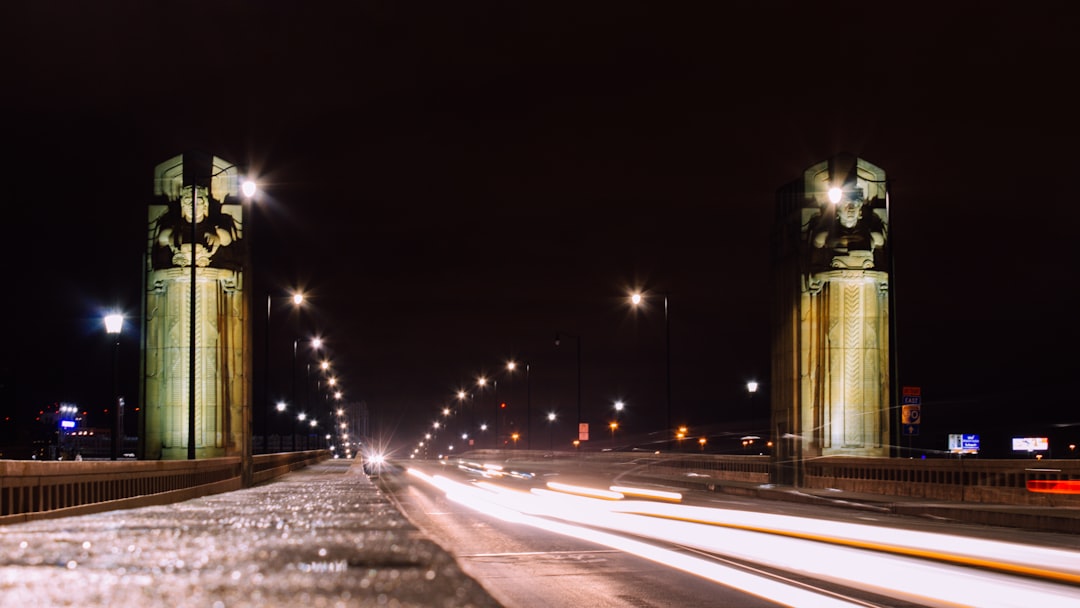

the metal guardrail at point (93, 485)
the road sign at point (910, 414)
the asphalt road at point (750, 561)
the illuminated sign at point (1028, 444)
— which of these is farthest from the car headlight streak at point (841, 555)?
the illuminated sign at point (1028, 444)

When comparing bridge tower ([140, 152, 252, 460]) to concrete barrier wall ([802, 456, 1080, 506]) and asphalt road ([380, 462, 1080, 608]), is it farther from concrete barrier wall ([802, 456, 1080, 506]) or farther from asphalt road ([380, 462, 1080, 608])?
concrete barrier wall ([802, 456, 1080, 506])

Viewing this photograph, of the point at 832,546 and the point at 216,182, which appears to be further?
the point at 216,182

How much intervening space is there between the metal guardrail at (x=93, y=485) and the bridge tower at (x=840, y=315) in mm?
24005

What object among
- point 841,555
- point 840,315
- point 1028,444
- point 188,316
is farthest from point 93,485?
point 1028,444

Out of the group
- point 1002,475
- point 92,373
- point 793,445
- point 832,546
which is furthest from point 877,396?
point 92,373

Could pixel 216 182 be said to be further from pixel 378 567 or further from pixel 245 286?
pixel 378 567

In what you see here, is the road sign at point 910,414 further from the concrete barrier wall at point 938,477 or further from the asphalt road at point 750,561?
the asphalt road at point 750,561

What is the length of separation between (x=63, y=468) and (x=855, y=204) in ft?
115

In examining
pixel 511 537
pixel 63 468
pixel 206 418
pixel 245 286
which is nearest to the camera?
pixel 63 468

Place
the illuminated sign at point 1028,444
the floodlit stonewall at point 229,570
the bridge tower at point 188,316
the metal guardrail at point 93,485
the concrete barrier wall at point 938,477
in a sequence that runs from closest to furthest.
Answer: the floodlit stonewall at point 229,570 → the metal guardrail at point 93,485 → the concrete barrier wall at point 938,477 → the bridge tower at point 188,316 → the illuminated sign at point 1028,444

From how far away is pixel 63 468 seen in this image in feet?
46.0

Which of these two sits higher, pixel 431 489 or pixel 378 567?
pixel 378 567

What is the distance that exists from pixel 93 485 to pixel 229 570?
46.7ft

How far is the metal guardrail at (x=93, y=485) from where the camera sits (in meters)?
11.7
